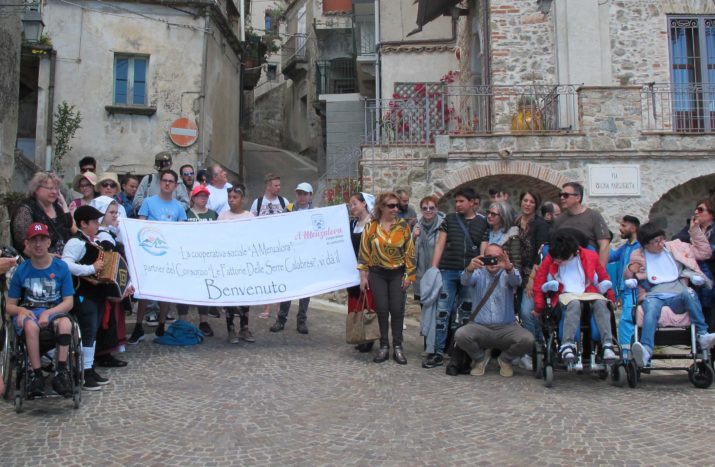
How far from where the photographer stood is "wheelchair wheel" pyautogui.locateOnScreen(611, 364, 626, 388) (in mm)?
6105

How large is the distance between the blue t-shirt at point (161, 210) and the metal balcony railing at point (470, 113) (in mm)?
5986

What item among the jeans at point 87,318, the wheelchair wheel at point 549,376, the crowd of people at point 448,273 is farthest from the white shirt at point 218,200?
the wheelchair wheel at point 549,376

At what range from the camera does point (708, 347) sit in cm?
615

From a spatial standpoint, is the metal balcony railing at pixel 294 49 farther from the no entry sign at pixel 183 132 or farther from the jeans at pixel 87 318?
the jeans at pixel 87 318

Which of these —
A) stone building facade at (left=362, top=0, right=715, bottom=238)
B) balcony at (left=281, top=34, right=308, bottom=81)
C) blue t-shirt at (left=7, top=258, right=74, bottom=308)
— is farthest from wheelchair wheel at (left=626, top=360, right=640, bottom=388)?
balcony at (left=281, top=34, right=308, bottom=81)

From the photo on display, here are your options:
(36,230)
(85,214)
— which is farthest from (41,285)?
(85,214)

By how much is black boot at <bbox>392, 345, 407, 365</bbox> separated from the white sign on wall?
6.90 meters

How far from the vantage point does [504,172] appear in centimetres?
1244

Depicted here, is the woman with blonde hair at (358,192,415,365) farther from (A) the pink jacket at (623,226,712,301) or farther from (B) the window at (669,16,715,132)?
(B) the window at (669,16,715,132)

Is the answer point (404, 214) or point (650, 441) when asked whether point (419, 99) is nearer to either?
point (404, 214)

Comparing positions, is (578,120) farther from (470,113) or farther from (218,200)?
(218,200)

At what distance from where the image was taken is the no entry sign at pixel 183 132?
17.3m

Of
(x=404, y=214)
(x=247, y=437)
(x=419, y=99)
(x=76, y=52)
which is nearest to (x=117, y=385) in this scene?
(x=247, y=437)

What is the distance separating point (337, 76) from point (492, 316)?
24756mm
